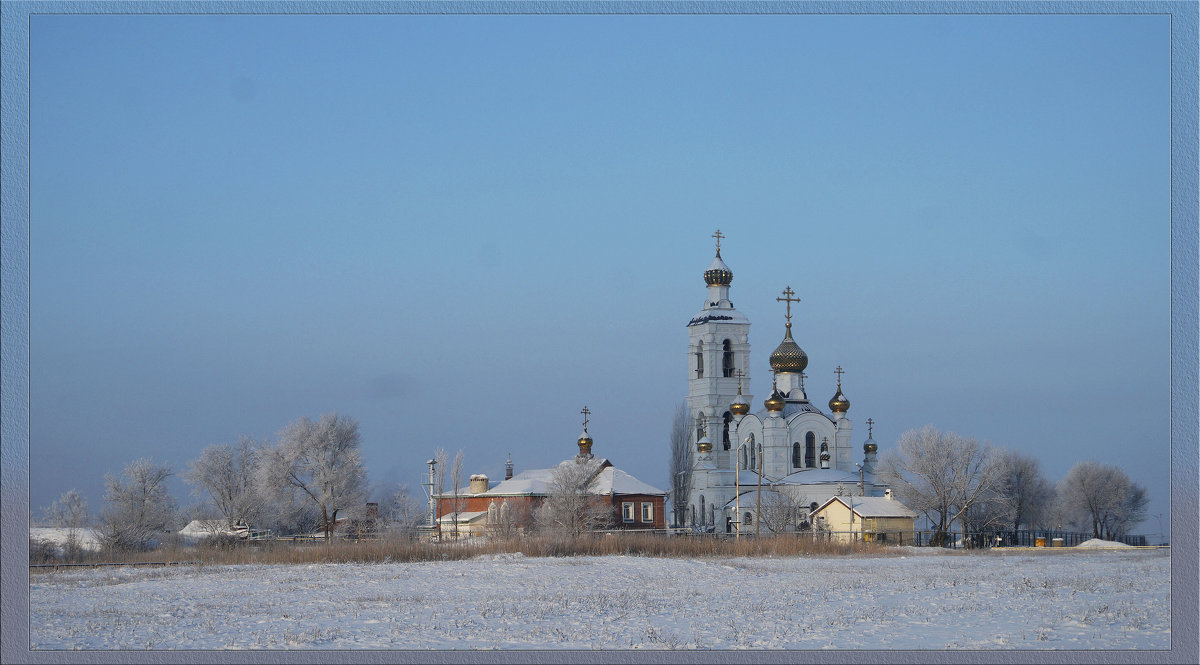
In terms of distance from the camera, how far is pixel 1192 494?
37.7ft

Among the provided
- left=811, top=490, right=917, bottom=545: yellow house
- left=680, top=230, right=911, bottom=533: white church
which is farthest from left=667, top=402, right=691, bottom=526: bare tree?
left=811, top=490, right=917, bottom=545: yellow house

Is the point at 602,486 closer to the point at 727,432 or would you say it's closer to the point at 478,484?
the point at 478,484

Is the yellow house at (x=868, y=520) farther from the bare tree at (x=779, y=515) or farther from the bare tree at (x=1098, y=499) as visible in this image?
the bare tree at (x=1098, y=499)

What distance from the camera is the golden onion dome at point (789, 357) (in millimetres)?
69312

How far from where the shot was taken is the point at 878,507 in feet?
157

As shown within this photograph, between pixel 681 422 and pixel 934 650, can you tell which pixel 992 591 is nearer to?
pixel 934 650

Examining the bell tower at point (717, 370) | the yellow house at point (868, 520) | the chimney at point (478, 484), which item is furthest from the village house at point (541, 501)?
the bell tower at point (717, 370)

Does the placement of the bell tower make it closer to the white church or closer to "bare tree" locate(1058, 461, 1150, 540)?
the white church

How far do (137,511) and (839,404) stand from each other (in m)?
41.6

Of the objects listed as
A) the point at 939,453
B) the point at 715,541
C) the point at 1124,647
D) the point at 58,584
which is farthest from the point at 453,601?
the point at 939,453

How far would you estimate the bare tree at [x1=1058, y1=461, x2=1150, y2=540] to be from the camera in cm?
4694

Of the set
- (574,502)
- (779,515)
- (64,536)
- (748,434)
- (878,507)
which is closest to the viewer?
(64,536)

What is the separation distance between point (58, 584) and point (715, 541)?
18708 mm

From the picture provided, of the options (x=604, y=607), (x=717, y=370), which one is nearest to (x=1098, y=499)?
(x=717, y=370)
